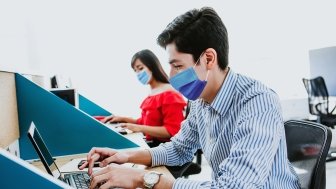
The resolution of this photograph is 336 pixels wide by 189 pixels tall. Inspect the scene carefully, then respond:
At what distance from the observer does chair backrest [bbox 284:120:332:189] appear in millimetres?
937

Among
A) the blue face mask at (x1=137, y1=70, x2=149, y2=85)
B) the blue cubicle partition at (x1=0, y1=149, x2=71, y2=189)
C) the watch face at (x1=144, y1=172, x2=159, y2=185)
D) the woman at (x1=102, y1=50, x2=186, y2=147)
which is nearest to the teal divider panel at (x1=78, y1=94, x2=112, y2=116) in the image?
the woman at (x1=102, y1=50, x2=186, y2=147)

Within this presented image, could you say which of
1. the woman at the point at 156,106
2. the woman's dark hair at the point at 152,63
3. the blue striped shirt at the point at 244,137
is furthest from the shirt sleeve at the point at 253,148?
the woman's dark hair at the point at 152,63

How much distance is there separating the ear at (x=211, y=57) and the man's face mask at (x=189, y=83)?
36mm

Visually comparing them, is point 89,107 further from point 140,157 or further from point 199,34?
point 199,34

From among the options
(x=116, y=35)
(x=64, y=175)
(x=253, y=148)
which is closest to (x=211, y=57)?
(x=253, y=148)

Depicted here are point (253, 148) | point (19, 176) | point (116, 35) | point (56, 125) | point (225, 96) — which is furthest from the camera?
point (116, 35)

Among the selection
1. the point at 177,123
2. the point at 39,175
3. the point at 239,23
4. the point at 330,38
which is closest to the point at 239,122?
the point at 39,175

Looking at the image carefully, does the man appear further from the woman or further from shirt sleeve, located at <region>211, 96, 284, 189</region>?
the woman

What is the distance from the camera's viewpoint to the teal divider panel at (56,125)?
139 cm

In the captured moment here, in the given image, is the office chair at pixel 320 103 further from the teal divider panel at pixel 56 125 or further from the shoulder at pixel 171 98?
the teal divider panel at pixel 56 125

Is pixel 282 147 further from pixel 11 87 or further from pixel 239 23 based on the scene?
pixel 239 23

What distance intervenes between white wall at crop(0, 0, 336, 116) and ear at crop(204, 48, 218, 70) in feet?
7.30

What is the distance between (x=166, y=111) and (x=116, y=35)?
161 centimetres

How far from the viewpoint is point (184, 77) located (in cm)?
105
